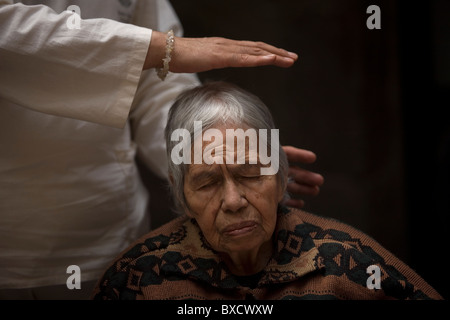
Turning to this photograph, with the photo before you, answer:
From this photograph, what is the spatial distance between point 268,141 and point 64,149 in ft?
2.24

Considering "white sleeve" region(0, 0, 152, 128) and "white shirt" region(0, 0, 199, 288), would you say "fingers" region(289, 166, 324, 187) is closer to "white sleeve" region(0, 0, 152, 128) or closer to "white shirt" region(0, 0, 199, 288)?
"white shirt" region(0, 0, 199, 288)

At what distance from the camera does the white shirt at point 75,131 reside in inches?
53.1

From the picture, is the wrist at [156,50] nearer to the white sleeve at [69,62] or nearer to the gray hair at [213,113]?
the white sleeve at [69,62]

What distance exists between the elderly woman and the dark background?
484 mm

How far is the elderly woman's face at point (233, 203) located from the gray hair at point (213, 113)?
50 millimetres

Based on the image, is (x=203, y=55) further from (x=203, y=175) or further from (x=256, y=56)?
(x=203, y=175)

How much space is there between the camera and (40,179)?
163cm

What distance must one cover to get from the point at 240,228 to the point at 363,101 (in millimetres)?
1302

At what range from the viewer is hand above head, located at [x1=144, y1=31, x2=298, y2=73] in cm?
138

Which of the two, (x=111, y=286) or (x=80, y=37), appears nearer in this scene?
(x=80, y=37)

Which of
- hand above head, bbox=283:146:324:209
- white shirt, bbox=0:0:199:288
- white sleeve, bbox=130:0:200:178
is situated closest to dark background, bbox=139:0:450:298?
hand above head, bbox=283:146:324:209

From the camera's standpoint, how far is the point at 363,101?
2.43m
